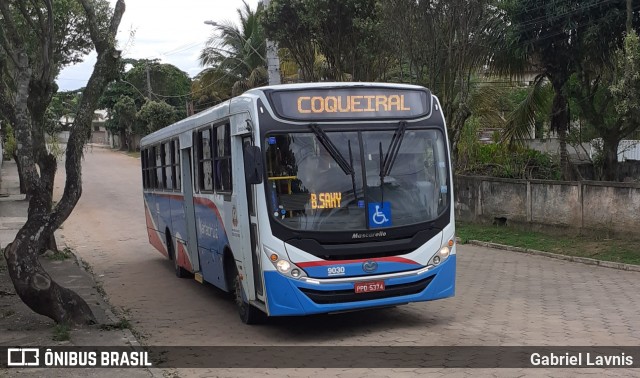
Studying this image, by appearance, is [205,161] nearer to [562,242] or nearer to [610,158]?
[562,242]

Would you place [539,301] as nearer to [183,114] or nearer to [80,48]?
[80,48]

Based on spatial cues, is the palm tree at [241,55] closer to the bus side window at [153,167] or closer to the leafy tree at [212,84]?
A: the leafy tree at [212,84]

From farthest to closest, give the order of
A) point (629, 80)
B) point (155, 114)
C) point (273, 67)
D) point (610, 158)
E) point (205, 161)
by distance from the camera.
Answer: point (155, 114) → point (610, 158) → point (273, 67) → point (629, 80) → point (205, 161)

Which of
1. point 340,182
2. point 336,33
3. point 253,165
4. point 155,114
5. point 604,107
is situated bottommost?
point 340,182

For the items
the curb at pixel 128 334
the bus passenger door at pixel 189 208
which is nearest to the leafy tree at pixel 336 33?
the bus passenger door at pixel 189 208

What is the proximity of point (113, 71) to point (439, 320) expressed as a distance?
5455mm

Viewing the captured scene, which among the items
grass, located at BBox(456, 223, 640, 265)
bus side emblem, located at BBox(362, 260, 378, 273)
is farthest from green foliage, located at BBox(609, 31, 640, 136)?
bus side emblem, located at BBox(362, 260, 378, 273)

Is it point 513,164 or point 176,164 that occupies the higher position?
point 176,164

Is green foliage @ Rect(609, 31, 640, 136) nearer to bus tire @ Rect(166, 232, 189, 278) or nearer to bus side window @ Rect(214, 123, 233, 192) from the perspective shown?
bus side window @ Rect(214, 123, 233, 192)

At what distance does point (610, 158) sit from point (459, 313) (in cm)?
1077

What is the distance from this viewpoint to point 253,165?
788cm

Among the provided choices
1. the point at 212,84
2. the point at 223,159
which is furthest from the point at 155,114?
the point at 223,159

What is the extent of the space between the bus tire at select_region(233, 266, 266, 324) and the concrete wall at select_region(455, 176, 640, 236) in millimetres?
9075

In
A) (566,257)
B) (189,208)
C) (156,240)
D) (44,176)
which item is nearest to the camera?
(44,176)
